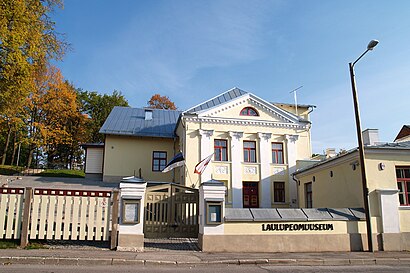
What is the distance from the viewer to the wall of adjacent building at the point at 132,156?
28594 millimetres

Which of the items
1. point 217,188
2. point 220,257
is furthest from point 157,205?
point 220,257

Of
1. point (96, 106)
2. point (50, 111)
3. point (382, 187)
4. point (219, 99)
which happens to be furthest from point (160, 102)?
point (382, 187)

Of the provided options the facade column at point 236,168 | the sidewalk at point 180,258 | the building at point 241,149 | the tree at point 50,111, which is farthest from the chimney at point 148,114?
the sidewalk at point 180,258

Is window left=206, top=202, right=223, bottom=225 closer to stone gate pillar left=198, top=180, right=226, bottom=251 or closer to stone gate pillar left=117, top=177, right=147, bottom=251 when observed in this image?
stone gate pillar left=198, top=180, right=226, bottom=251

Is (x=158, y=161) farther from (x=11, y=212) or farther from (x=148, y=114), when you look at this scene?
(x=11, y=212)

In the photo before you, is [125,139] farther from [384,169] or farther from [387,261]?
[387,261]

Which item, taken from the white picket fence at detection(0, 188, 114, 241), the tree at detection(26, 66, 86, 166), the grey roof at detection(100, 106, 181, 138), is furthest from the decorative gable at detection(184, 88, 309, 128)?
the tree at detection(26, 66, 86, 166)

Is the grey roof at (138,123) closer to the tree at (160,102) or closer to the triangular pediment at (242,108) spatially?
the triangular pediment at (242,108)

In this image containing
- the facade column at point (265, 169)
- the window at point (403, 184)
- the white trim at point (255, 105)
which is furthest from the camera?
the white trim at point (255, 105)

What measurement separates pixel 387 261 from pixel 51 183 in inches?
913

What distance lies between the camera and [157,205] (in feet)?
47.1

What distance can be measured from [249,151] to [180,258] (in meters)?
16.3

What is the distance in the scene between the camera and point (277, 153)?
26359 mm

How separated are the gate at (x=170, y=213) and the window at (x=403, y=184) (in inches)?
337
